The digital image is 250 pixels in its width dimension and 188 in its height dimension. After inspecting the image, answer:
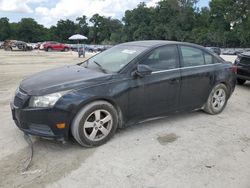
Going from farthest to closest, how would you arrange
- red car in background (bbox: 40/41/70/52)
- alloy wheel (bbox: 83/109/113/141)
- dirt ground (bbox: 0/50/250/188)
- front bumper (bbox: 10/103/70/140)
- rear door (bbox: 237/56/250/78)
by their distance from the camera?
red car in background (bbox: 40/41/70/52) < rear door (bbox: 237/56/250/78) < alloy wheel (bbox: 83/109/113/141) < front bumper (bbox: 10/103/70/140) < dirt ground (bbox: 0/50/250/188)

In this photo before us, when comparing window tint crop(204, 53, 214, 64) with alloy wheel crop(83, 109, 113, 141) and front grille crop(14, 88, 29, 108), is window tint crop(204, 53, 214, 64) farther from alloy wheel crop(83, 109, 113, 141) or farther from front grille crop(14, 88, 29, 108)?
front grille crop(14, 88, 29, 108)

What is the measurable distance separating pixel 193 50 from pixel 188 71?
0.50 metres

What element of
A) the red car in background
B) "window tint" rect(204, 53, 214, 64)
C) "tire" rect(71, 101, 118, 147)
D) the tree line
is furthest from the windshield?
the tree line

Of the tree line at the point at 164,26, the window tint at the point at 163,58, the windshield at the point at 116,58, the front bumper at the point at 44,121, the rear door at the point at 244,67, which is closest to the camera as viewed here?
the front bumper at the point at 44,121

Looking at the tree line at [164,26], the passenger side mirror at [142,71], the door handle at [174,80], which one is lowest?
the door handle at [174,80]

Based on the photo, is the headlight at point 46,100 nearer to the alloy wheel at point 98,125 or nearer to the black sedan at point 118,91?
the black sedan at point 118,91

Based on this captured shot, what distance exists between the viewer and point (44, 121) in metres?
3.59

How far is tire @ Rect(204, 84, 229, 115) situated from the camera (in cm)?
532

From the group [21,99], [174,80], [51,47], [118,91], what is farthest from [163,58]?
[51,47]

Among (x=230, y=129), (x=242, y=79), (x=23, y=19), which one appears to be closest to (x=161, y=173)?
(x=230, y=129)

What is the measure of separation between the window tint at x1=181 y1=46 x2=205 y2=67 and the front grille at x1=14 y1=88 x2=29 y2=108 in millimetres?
2665

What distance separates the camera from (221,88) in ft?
17.9

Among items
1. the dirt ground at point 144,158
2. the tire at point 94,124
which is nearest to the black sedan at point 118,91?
the tire at point 94,124

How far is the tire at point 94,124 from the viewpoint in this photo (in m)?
3.71
